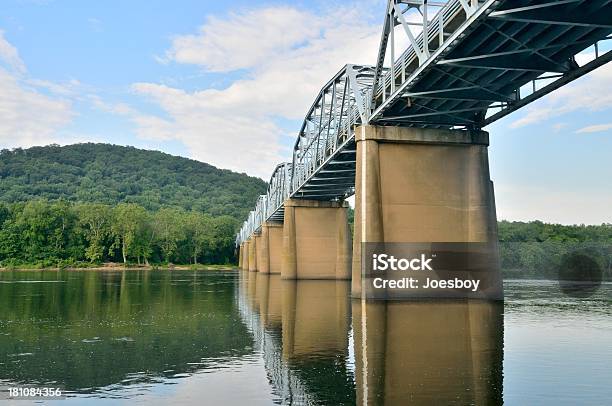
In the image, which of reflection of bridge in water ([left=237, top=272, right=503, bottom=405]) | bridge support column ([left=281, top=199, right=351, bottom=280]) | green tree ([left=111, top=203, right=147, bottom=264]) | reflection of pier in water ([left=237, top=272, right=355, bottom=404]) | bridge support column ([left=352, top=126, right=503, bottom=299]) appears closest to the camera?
reflection of bridge in water ([left=237, top=272, right=503, bottom=405])

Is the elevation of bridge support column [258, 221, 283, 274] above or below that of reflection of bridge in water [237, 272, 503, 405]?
above

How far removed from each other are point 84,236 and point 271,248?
182ft

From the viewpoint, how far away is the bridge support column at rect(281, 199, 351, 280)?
218ft

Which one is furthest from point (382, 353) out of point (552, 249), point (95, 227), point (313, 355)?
point (95, 227)

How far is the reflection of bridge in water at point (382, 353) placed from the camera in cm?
1156

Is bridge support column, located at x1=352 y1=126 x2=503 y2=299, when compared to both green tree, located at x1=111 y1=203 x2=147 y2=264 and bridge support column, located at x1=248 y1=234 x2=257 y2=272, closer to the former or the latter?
bridge support column, located at x1=248 y1=234 x2=257 y2=272

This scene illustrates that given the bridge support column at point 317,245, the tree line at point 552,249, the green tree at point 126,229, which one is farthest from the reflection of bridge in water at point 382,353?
the green tree at point 126,229

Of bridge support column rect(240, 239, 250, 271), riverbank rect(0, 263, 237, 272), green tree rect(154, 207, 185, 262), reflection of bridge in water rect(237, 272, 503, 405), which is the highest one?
green tree rect(154, 207, 185, 262)

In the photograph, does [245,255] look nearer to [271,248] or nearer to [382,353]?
[271,248]

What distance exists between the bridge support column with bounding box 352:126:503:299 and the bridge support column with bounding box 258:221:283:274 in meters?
56.3

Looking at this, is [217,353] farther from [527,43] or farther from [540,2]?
[527,43]

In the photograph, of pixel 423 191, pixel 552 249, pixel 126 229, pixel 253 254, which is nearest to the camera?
pixel 423 191

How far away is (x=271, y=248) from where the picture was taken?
9338cm

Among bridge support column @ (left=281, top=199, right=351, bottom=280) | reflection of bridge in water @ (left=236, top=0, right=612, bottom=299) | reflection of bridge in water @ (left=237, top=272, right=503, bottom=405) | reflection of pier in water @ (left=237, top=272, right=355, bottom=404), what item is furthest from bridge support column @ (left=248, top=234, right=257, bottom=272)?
reflection of bridge in water @ (left=237, top=272, right=503, bottom=405)
